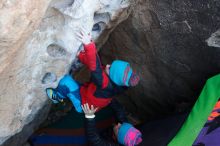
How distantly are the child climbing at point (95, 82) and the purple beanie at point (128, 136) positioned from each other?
15 centimetres

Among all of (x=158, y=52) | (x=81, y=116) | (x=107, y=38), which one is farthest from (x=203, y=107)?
(x=81, y=116)

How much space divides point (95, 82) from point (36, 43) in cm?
31

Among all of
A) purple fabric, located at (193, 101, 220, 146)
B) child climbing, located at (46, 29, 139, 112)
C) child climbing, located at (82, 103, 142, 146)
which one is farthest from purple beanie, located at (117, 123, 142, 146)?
purple fabric, located at (193, 101, 220, 146)

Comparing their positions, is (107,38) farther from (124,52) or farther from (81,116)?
(81,116)

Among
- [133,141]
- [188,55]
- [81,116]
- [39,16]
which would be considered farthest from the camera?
[81,116]

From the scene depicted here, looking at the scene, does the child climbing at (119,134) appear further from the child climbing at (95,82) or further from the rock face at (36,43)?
the rock face at (36,43)

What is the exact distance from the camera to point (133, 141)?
69.8 inches

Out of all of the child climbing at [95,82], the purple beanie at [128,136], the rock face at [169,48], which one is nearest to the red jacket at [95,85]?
the child climbing at [95,82]

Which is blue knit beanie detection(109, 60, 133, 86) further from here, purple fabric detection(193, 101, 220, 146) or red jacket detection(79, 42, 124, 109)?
purple fabric detection(193, 101, 220, 146)

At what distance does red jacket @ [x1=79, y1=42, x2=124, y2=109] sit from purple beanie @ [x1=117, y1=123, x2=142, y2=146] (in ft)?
0.51

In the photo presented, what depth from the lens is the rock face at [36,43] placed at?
1344 millimetres

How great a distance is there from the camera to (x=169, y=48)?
1.95m

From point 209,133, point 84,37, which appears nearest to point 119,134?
point 209,133

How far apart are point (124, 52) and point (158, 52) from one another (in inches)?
10.5
